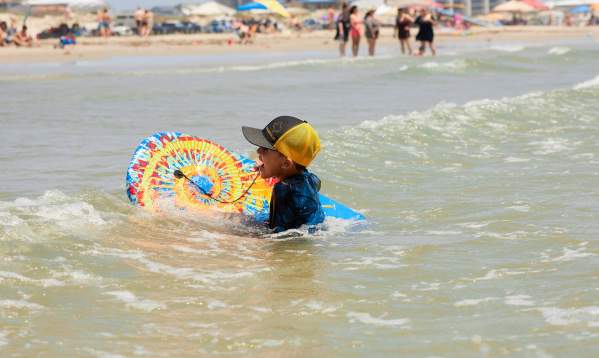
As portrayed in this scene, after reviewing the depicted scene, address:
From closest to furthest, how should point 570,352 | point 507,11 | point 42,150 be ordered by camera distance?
1. point 570,352
2. point 42,150
3. point 507,11

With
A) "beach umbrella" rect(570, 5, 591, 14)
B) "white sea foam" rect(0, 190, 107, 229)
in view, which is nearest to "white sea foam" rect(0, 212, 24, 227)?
"white sea foam" rect(0, 190, 107, 229)

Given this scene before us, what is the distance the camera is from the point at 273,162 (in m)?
5.39

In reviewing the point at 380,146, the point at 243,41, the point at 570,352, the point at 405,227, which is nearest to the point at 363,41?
the point at 243,41

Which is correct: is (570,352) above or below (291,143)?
below

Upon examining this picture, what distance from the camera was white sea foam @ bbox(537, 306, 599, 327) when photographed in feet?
13.9

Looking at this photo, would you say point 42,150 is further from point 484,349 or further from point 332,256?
point 484,349

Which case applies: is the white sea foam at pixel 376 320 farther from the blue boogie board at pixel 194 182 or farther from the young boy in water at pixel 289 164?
the blue boogie board at pixel 194 182

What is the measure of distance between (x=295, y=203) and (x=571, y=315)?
1.70m

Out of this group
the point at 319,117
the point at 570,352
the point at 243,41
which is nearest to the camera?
the point at 570,352

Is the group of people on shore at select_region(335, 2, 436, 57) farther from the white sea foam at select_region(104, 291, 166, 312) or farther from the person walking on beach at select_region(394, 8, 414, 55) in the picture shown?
the white sea foam at select_region(104, 291, 166, 312)

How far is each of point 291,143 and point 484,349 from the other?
69.3 inches

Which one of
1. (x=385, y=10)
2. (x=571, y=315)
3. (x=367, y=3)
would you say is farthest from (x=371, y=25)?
(x=385, y=10)

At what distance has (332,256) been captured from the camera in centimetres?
554

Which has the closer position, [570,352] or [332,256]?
[570,352]
